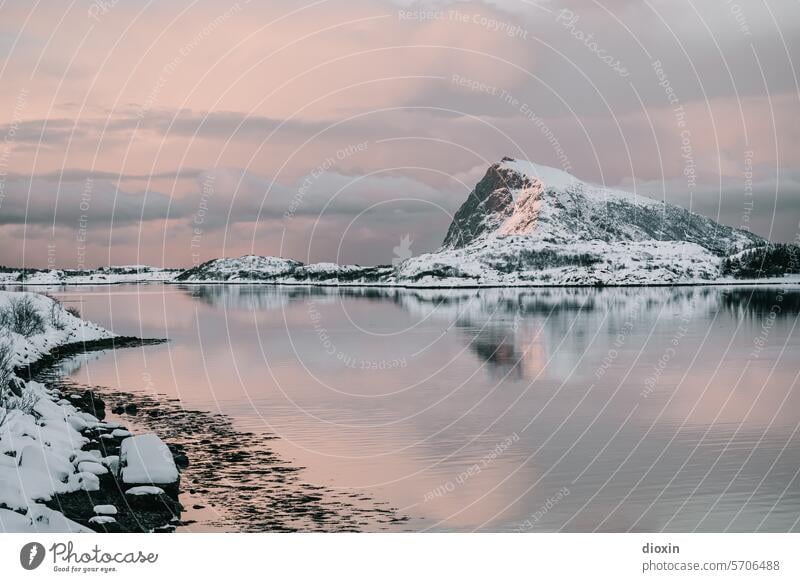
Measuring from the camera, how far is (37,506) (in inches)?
969

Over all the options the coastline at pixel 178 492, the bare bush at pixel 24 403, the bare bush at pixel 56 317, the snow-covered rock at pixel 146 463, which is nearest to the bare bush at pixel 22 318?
the bare bush at pixel 56 317

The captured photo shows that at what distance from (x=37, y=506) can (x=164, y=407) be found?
28.1 meters

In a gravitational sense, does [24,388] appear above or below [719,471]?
above

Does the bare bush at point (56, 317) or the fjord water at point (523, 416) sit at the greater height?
the bare bush at point (56, 317)

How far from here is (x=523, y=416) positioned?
5178cm

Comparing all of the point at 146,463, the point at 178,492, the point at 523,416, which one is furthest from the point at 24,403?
the point at 523,416

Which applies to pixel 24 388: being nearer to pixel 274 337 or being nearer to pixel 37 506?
pixel 37 506

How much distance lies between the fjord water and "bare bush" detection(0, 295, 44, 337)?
33.1 ft
